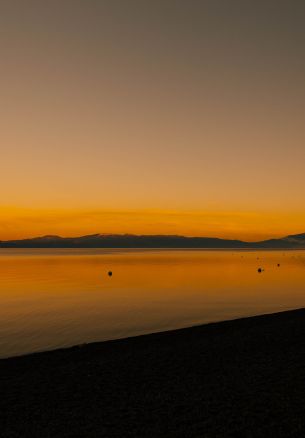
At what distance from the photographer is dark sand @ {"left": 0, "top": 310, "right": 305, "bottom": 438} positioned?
38.6ft

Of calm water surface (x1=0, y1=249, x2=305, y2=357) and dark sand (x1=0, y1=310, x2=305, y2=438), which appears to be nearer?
dark sand (x1=0, y1=310, x2=305, y2=438)

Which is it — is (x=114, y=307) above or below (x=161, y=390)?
below

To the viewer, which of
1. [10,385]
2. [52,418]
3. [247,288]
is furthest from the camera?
[247,288]

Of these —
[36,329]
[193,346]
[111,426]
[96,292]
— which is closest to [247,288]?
[96,292]

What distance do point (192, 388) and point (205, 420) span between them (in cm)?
317

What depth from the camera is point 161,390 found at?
15.0 meters

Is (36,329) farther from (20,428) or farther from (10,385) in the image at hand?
(20,428)

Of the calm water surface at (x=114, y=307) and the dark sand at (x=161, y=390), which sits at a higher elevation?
the dark sand at (x=161, y=390)

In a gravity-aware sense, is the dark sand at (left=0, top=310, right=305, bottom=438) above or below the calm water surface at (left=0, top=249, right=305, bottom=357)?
above

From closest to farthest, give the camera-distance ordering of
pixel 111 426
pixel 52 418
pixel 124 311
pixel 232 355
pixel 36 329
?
pixel 111 426
pixel 52 418
pixel 232 355
pixel 36 329
pixel 124 311

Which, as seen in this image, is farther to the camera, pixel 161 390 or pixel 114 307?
pixel 114 307

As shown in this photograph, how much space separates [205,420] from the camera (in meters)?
12.1

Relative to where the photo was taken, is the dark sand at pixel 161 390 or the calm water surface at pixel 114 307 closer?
the dark sand at pixel 161 390

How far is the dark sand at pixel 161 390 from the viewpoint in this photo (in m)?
11.8
